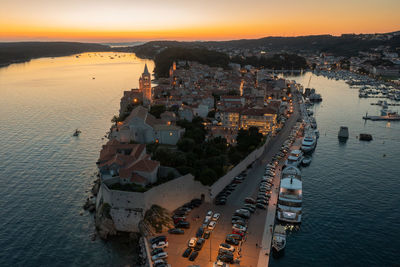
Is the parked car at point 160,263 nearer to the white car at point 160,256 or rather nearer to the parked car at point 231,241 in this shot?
the white car at point 160,256

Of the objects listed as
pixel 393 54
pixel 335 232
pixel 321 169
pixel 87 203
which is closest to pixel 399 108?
pixel 321 169

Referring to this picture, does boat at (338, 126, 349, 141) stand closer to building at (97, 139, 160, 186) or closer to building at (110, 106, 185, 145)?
building at (110, 106, 185, 145)

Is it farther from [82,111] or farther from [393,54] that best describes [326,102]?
[393,54]

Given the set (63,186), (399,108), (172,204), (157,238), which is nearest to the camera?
(157,238)

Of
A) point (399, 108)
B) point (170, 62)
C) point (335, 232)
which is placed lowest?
point (335, 232)

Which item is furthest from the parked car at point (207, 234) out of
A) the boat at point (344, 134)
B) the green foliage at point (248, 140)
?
the boat at point (344, 134)

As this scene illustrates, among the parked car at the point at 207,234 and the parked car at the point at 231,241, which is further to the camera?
the parked car at the point at 207,234
